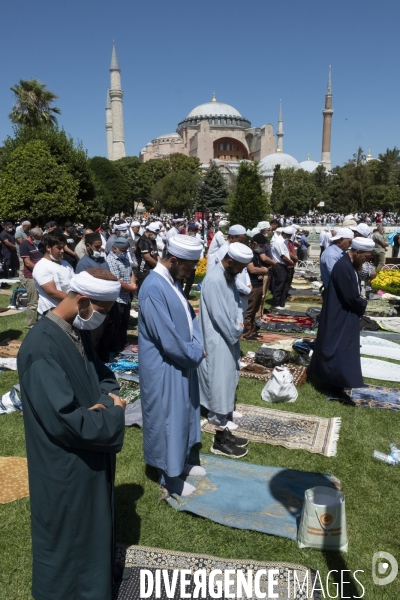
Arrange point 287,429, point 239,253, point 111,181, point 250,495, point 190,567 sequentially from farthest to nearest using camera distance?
1. point 111,181
2. point 287,429
3. point 239,253
4. point 250,495
5. point 190,567

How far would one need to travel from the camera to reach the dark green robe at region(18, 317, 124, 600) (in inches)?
72.1

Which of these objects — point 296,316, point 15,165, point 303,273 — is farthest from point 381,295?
point 15,165

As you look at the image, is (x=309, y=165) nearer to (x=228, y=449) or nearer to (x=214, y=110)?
(x=214, y=110)

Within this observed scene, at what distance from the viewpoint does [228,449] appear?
13.3 ft

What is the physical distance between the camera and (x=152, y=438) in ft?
10.6

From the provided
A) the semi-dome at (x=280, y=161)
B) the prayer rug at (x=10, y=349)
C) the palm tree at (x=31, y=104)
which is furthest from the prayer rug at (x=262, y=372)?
Result: the semi-dome at (x=280, y=161)

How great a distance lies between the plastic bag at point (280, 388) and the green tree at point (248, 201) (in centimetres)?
1481

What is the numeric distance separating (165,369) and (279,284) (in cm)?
674

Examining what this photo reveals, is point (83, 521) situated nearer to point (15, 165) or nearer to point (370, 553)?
point (370, 553)

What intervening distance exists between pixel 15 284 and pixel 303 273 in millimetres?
8911

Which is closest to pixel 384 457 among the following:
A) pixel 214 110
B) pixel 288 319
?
pixel 288 319

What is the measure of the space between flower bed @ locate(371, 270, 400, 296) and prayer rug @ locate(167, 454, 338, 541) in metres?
8.03

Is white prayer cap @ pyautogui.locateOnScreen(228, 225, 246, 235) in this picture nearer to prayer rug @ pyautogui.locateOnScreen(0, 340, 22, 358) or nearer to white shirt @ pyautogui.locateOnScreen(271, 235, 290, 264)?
white shirt @ pyautogui.locateOnScreen(271, 235, 290, 264)

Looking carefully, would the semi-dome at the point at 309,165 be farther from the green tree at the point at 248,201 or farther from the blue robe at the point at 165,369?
the blue robe at the point at 165,369
